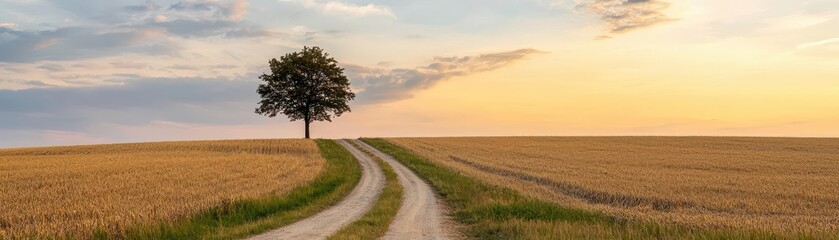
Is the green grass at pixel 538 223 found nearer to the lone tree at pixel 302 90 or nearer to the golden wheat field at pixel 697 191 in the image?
the golden wheat field at pixel 697 191

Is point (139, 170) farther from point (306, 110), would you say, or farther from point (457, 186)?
point (306, 110)

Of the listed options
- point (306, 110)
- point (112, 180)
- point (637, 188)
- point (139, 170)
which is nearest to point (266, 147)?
point (306, 110)

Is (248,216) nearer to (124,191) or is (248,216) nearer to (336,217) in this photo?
(336,217)

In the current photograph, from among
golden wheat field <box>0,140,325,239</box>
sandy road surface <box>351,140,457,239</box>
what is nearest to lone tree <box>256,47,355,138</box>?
golden wheat field <box>0,140,325,239</box>

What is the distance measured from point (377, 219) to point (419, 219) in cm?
136

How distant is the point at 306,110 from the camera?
78.4 m

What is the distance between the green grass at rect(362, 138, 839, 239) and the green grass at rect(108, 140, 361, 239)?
15.0 ft

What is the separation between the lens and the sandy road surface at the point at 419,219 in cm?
1454

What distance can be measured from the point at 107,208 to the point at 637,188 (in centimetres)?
2119

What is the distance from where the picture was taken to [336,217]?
17859mm

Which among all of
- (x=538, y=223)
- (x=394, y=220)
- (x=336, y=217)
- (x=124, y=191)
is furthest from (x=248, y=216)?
(x=538, y=223)

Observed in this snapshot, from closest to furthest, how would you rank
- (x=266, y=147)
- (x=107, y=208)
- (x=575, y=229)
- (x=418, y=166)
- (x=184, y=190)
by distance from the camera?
(x=575, y=229)
(x=107, y=208)
(x=184, y=190)
(x=418, y=166)
(x=266, y=147)

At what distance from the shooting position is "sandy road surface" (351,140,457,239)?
14539 mm

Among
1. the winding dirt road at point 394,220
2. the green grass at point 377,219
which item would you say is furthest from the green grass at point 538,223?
the green grass at point 377,219
